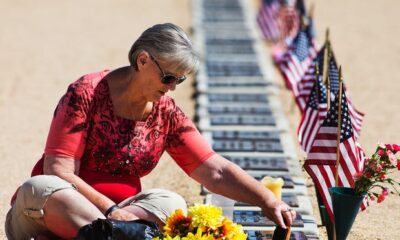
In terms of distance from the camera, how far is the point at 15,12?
62.6ft

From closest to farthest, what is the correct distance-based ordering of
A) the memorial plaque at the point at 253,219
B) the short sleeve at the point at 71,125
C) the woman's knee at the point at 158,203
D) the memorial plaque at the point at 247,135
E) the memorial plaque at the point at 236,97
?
the short sleeve at the point at 71,125 → the woman's knee at the point at 158,203 → the memorial plaque at the point at 253,219 → the memorial plaque at the point at 247,135 → the memorial plaque at the point at 236,97

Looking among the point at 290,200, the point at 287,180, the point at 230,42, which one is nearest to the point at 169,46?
the point at 290,200

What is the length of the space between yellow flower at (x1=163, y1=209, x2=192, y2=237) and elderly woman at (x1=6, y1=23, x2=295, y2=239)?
0.85 ft

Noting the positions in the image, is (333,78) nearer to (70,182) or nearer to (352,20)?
(70,182)

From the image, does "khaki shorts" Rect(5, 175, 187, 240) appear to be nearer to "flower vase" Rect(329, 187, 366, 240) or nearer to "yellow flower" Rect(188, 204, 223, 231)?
"yellow flower" Rect(188, 204, 223, 231)

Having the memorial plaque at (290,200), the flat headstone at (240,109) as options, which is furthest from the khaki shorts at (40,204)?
the flat headstone at (240,109)

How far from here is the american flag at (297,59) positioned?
10695 mm

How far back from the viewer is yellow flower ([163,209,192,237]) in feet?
16.7

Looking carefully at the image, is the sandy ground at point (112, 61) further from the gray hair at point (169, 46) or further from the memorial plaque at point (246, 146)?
the gray hair at point (169, 46)

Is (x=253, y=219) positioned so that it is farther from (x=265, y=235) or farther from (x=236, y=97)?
(x=236, y=97)

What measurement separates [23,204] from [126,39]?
11576 millimetres

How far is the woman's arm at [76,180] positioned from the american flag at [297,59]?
506 centimetres

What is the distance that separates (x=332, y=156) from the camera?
6.44 m

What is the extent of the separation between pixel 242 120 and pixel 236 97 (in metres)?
1.45
